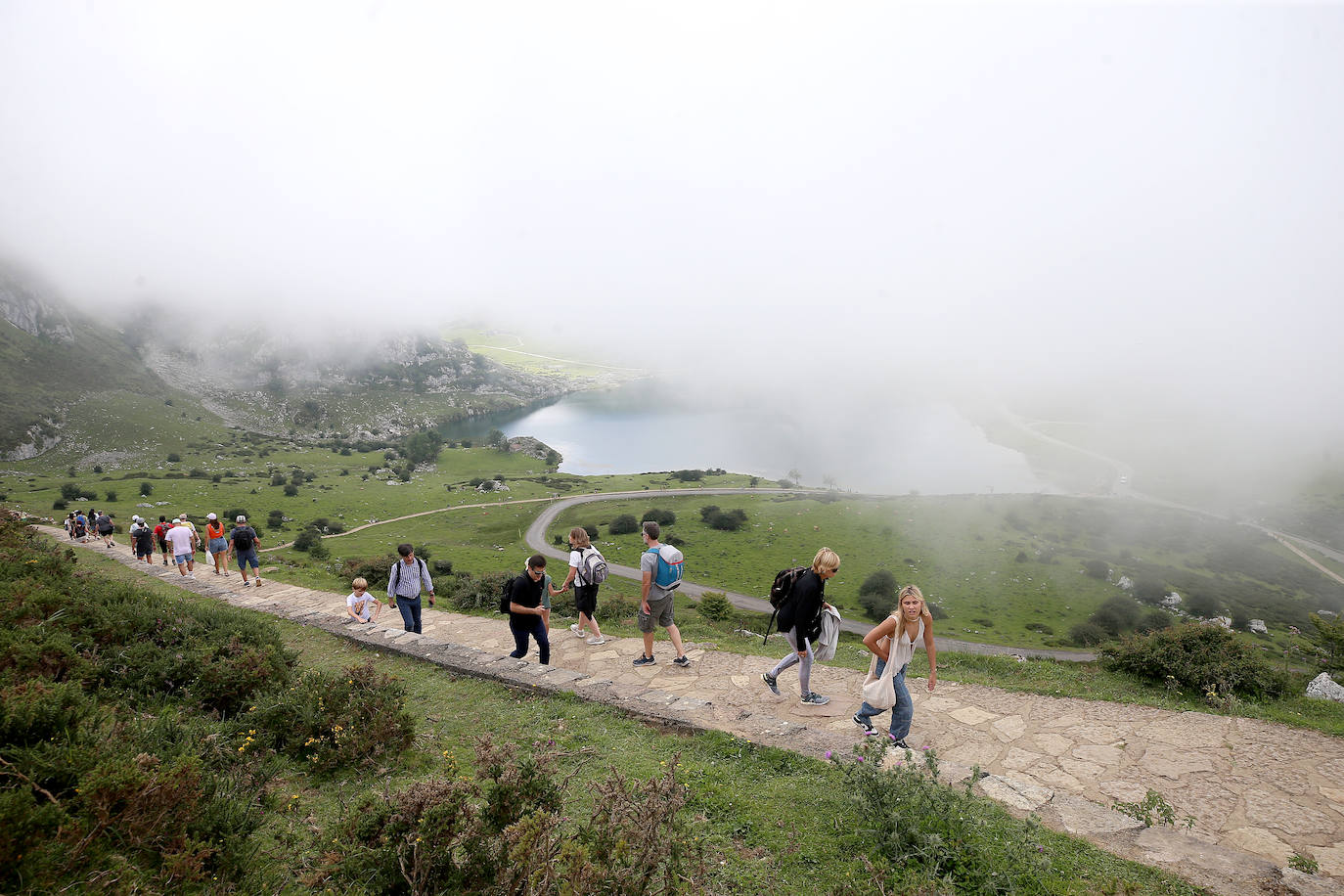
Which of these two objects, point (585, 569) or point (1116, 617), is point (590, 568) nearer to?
point (585, 569)

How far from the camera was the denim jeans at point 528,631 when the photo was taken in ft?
29.4

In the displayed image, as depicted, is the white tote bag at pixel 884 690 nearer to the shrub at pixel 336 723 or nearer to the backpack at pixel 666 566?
the backpack at pixel 666 566

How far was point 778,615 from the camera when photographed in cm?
779

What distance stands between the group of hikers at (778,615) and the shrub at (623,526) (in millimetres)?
65972

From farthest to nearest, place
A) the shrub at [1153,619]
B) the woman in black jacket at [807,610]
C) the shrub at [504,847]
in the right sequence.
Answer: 1. the shrub at [1153,619]
2. the woman in black jacket at [807,610]
3. the shrub at [504,847]

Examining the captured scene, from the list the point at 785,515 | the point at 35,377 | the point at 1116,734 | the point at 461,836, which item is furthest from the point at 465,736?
the point at 35,377

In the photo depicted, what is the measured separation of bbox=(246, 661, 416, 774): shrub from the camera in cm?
561

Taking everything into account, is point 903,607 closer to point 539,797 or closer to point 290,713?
point 539,797

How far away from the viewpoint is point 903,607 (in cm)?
629

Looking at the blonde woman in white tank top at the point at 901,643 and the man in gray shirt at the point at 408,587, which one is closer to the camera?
the blonde woman in white tank top at the point at 901,643

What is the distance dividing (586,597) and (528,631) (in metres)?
1.43

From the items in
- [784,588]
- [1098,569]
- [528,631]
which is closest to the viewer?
[784,588]

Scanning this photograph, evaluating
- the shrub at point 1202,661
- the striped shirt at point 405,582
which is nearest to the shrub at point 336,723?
the striped shirt at point 405,582

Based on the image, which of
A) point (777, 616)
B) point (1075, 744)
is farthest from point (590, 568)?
point (1075, 744)
